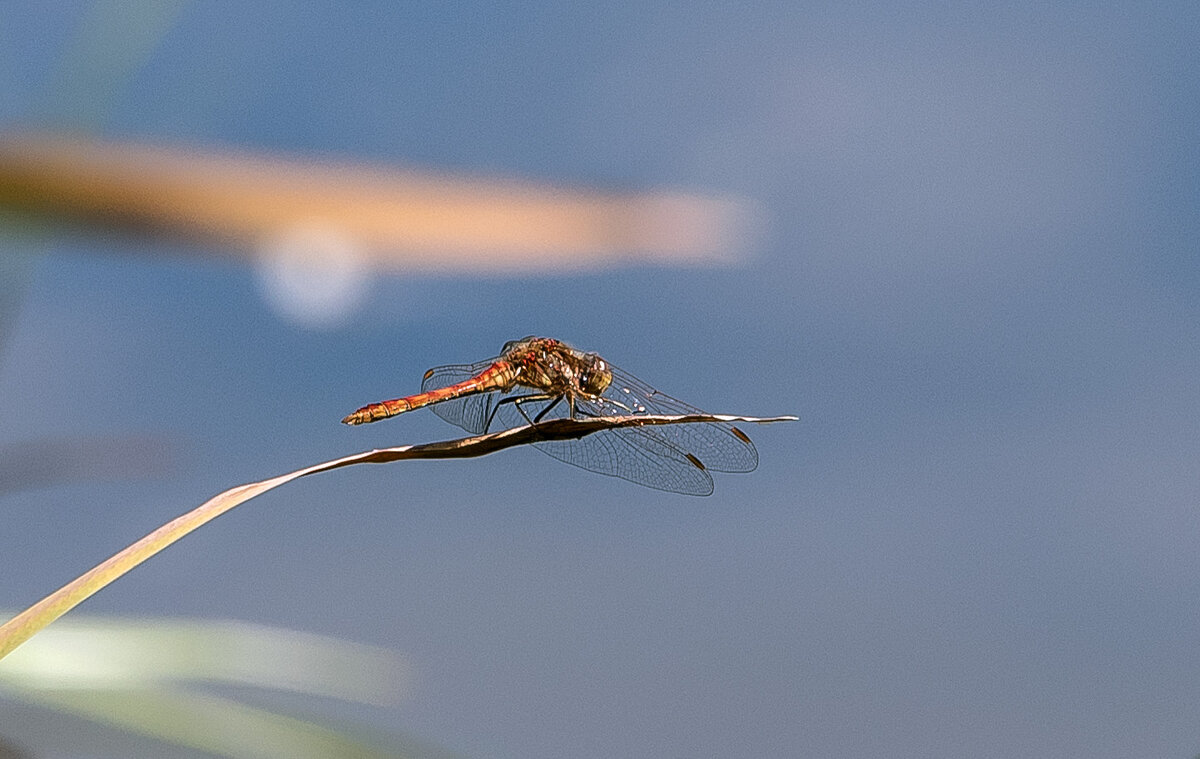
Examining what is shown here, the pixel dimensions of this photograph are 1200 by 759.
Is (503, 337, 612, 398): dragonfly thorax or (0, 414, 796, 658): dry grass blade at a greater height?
(503, 337, 612, 398): dragonfly thorax

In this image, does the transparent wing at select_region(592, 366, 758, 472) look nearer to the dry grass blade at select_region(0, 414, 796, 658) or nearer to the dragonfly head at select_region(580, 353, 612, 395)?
the dragonfly head at select_region(580, 353, 612, 395)

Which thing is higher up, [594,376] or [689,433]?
[594,376]

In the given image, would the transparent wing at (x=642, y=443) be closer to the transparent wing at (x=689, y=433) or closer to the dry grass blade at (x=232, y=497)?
the transparent wing at (x=689, y=433)

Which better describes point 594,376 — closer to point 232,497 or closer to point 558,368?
point 558,368

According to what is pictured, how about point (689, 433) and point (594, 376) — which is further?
point (594, 376)

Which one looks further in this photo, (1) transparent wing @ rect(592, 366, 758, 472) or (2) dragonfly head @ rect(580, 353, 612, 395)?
(2) dragonfly head @ rect(580, 353, 612, 395)

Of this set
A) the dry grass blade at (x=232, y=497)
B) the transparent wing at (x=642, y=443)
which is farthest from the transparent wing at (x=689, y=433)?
the dry grass blade at (x=232, y=497)

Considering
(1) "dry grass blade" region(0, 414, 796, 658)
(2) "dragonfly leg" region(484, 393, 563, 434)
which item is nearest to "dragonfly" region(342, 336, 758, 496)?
(2) "dragonfly leg" region(484, 393, 563, 434)

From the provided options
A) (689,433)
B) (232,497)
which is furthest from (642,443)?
(232,497)
